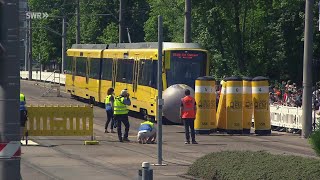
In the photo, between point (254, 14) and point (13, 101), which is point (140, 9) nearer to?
point (254, 14)

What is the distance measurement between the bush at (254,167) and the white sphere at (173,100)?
54.0 feet

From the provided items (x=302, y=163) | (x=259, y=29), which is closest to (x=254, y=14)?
(x=259, y=29)

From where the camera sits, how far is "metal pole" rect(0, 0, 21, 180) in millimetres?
12555

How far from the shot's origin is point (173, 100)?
35.6 meters

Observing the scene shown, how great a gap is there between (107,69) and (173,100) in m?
10.6

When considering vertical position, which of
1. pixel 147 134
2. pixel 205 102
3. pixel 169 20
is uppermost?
pixel 169 20

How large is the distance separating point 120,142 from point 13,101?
643 inches

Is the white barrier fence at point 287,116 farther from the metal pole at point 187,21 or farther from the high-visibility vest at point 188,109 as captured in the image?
the high-visibility vest at point 188,109

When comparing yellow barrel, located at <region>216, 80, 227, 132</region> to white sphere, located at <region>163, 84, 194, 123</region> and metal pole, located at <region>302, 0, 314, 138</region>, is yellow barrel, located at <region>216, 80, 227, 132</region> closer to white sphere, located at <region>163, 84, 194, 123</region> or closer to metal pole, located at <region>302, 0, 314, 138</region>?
white sphere, located at <region>163, 84, 194, 123</region>

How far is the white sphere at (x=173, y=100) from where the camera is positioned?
35.5 metres

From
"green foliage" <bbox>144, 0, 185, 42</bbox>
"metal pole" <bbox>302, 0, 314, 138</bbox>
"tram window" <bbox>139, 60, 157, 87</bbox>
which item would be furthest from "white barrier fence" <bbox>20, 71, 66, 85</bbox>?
"metal pole" <bbox>302, 0, 314, 138</bbox>

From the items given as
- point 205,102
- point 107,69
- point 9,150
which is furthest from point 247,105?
point 9,150

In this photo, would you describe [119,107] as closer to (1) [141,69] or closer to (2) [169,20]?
(1) [141,69]

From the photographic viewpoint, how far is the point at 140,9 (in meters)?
97.3
